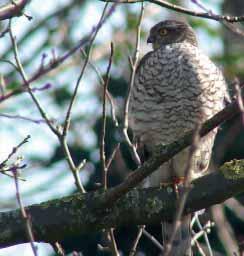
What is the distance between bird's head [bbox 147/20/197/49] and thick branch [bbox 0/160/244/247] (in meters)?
2.41

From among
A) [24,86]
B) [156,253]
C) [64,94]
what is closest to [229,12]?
[64,94]

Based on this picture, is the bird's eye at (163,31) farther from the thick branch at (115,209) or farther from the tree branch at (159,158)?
the tree branch at (159,158)

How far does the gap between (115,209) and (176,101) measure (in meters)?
1.45

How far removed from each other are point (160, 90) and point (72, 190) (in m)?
2.67

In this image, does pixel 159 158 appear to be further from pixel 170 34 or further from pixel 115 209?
pixel 170 34

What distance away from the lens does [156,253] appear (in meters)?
7.36

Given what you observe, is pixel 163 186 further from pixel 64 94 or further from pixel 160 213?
pixel 64 94

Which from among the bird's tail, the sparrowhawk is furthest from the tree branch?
the sparrowhawk

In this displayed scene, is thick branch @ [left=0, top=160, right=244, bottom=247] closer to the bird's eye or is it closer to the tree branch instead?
the tree branch

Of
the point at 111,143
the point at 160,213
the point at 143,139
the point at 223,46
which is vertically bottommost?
the point at 160,213

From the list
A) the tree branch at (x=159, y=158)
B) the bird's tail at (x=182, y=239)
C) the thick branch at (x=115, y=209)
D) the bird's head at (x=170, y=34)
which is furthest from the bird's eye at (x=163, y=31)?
the tree branch at (x=159, y=158)

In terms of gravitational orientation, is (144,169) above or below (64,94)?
below

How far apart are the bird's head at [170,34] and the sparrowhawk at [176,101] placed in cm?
62

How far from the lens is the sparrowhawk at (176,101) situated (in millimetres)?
6035
